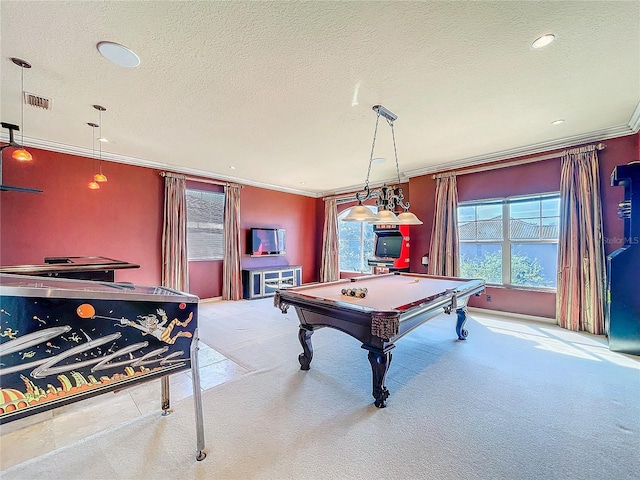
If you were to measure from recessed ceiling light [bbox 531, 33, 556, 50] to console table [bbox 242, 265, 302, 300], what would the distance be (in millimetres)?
5433

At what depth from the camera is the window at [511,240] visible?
420cm

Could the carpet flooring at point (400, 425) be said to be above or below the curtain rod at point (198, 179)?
below

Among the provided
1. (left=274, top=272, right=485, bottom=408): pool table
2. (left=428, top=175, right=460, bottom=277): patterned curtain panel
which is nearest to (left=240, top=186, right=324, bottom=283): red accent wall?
(left=428, top=175, right=460, bottom=277): patterned curtain panel

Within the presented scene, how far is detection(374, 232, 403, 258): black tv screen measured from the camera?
5.48m

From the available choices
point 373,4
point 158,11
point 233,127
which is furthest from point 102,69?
point 373,4

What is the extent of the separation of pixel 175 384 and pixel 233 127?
292 centimetres

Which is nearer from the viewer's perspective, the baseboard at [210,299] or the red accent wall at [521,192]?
the red accent wall at [521,192]

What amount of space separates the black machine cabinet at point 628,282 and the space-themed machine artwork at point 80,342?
436 centimetres

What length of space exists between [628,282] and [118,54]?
549 cm

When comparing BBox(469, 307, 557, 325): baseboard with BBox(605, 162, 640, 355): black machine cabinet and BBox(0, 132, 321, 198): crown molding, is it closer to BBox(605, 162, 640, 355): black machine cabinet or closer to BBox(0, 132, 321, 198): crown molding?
BBox(605, 162, 640, 355): black machine cabinet

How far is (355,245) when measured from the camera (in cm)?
730

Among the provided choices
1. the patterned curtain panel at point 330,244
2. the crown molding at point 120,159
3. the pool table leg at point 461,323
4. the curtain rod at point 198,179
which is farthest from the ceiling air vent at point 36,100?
the patterned curtain panel at point 330,244

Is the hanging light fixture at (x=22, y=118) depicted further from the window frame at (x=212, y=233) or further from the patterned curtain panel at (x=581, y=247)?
the patterned curtain panel at (x=581, y=247)

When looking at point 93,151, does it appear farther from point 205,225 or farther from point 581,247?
point 581,247
